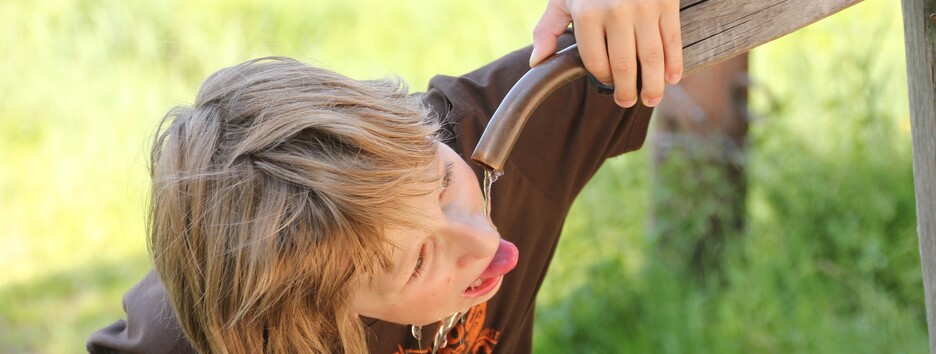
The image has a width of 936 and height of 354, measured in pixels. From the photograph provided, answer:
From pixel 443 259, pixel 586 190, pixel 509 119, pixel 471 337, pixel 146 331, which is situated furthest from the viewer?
pixel 586 190

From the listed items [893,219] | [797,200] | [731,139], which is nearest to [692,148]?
[731,139]

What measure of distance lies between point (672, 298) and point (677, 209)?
0.84 feet

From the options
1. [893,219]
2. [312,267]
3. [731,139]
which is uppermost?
[312,267]

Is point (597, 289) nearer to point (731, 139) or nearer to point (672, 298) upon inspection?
point (672, 298)

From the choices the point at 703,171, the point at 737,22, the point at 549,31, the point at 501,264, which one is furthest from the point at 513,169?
the point at 703,171

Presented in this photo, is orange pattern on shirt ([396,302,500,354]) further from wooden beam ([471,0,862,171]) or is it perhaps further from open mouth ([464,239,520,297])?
wooden beam ([471,0,862,171])

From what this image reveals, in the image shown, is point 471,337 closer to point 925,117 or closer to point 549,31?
point 549,31

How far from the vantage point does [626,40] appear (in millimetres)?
1162

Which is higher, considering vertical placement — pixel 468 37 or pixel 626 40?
pixel 626 40

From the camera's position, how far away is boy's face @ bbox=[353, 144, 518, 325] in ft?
4.39

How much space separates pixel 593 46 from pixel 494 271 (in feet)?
1.26

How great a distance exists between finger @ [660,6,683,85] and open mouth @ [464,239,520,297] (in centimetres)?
36

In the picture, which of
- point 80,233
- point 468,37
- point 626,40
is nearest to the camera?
point 626,40

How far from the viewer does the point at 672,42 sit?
3.86ft
